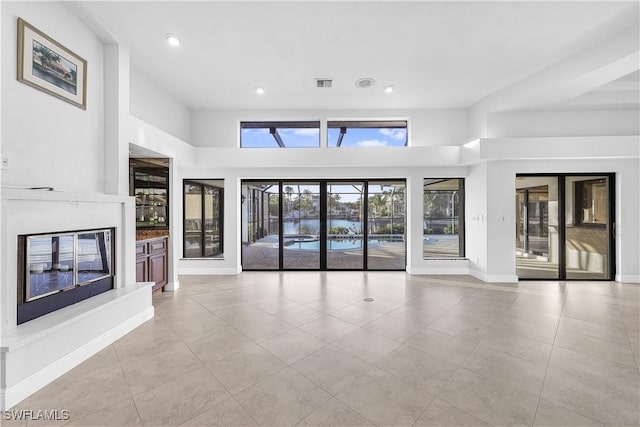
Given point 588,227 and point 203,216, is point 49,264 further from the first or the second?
point 588,227

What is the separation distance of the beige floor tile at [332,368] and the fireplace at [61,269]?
229 cm

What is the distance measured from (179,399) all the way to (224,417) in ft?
1.41

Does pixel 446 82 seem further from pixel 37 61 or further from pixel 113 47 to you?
pixel 37 61

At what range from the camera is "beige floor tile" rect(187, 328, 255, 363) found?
2.56 metres

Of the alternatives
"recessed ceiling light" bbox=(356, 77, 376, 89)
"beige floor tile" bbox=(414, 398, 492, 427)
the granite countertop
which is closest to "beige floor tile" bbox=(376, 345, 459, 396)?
"beige floor tile" bbox=(414, 398, 492, 427)

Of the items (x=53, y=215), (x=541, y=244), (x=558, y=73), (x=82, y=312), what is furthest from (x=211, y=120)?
(x=541, y=244)

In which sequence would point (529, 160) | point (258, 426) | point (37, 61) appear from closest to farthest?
1. point (258, 426)
2. point (37, 61)
3. point (529, 160)

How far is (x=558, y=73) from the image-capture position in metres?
3.86

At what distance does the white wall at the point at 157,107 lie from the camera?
159 inches

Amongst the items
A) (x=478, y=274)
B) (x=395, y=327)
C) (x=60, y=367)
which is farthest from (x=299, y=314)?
(x=478, y=274)

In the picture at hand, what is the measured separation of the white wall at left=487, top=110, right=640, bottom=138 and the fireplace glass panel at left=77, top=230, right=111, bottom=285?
6.31 metres

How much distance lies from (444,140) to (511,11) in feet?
9.77

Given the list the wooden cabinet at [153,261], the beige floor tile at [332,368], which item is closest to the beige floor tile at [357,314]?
the beige floor tile at [332,368]

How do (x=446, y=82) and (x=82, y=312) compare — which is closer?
(x=82, y=312)
